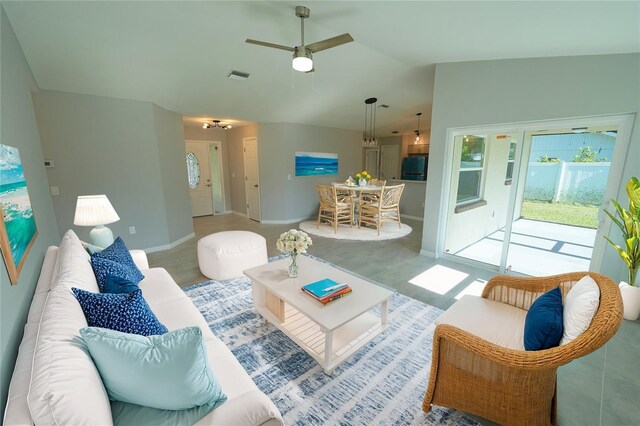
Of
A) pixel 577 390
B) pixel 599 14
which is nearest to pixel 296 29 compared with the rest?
pixel 599 14

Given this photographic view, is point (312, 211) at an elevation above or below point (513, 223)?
below

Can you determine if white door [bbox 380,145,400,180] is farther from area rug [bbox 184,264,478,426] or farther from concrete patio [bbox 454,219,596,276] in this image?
area rug [bbox 184,264,478,426]

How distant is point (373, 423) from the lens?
150 cm

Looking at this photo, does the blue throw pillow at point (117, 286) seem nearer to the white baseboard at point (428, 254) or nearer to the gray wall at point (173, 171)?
the gray wall at point (173, 171)

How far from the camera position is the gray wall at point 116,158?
3.42 metres

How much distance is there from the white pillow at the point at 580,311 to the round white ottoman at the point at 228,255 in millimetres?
2803

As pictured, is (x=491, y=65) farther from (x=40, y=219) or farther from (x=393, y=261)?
(x=40, y=219)

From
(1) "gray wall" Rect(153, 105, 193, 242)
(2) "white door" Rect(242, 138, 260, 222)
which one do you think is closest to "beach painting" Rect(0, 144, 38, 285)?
(1) "gray wall" Rect(153, 105, 193, 242)

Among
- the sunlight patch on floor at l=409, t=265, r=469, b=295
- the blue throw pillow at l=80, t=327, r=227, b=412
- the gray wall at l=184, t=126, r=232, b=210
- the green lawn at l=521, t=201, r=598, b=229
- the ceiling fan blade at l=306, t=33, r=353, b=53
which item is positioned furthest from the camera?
the gray wall at l=184, t=126, r=232, b=210

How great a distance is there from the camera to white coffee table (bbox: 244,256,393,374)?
1774 mm

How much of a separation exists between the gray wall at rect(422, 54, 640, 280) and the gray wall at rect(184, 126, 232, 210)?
5.31m

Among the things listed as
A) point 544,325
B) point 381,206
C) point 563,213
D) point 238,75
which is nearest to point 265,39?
point 238,75

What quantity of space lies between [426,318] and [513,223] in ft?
6.09

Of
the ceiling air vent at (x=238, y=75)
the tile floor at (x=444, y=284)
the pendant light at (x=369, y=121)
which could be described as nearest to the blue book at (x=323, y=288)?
the tile floor at (x=444, y=284)
